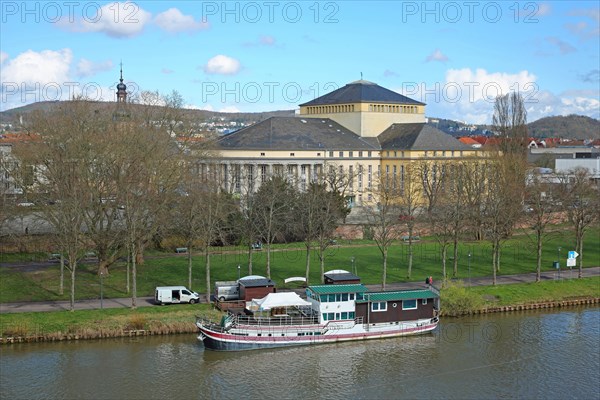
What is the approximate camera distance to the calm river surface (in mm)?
31375

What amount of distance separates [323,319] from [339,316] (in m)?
0.89

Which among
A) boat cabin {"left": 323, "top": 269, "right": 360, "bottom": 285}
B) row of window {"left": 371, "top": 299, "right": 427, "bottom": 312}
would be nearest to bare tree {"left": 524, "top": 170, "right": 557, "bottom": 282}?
row of window {"left": 371, "top": 299, "right": 427, "bottom": 312}

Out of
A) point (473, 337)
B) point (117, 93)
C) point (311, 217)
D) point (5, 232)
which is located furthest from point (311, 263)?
point (117, 93)

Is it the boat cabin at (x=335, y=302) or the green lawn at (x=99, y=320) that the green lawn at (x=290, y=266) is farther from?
the boat cabin at (x=335, y=302)

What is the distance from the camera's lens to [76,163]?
46.1 meters

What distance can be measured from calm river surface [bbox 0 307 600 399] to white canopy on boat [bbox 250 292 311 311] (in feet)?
8.02

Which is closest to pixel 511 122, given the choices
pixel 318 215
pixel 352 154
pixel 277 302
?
pixel 352 154

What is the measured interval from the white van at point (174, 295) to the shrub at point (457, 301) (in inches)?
545

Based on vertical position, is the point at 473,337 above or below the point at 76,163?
below

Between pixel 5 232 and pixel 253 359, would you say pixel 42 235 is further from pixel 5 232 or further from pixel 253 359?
pixel 253 359

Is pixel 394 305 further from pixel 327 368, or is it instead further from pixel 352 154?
pixel 352 154

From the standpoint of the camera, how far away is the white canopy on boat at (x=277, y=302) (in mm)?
38750

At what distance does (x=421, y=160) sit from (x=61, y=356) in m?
49.9

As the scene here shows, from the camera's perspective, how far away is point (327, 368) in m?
35.1
